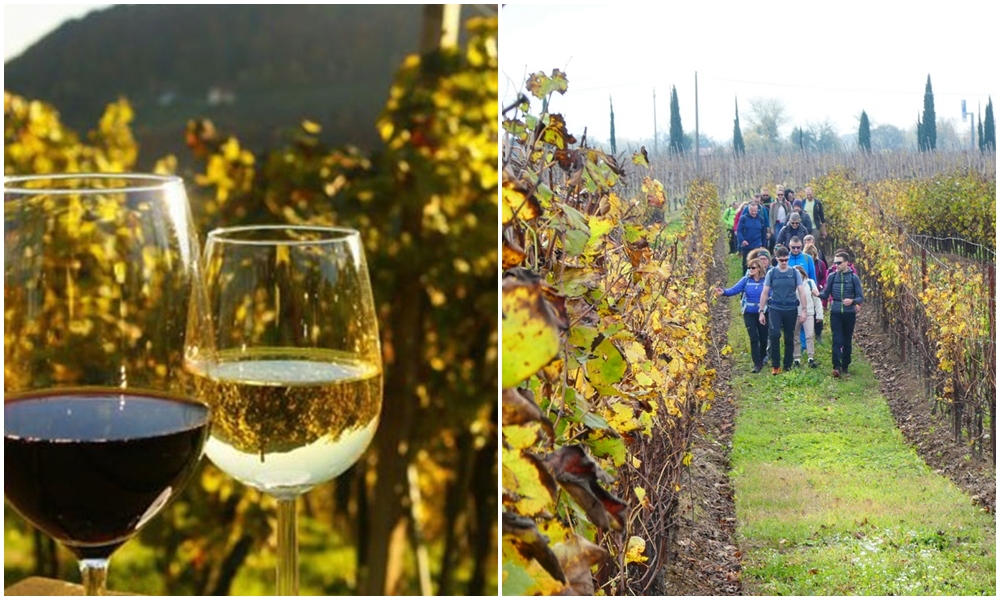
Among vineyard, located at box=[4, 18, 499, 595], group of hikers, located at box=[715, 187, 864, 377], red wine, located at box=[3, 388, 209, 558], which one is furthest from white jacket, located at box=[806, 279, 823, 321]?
red wine, located at box=[3, 388, 209, 558]

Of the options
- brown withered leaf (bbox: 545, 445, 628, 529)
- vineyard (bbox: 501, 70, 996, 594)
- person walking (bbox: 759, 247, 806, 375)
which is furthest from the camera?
person walking (bbox: 759, 247, 806, 375)

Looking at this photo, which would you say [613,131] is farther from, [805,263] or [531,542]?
[531,542]

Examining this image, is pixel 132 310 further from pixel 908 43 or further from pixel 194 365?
pixel 908 43

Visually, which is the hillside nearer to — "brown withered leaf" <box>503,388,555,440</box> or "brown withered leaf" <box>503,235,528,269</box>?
"brown withered leaf" <box>503,235,528,269</box>

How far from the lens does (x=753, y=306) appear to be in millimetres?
2451

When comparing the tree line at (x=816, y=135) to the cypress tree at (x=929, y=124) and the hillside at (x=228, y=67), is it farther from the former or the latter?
the hillside at (x=228, y=67)

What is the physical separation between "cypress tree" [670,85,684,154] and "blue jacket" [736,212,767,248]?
21cm

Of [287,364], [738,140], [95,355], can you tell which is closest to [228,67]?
[738,140]

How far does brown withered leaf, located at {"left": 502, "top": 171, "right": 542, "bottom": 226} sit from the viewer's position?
121cm

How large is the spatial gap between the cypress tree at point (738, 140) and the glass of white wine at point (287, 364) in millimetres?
1504

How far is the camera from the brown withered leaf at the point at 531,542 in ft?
3.33

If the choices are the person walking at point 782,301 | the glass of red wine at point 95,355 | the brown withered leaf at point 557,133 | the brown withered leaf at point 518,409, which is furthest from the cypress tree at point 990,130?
the glass of red wine at point 95,355

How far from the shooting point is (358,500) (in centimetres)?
257

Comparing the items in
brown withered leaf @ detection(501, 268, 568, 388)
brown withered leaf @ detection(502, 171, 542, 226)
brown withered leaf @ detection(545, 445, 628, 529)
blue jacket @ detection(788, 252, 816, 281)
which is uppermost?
blue jacket @ detection(788, 252, 816, 281)
